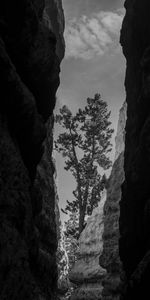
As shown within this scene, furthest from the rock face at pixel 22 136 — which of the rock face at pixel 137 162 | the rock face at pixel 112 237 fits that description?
the rock face at pixel 112 237

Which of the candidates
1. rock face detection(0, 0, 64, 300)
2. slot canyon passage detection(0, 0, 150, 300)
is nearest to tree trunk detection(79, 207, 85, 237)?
slot canyon passage detection(0, 0, 150, 300)

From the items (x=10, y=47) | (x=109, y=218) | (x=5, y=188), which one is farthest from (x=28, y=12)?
(x=109, y=218)

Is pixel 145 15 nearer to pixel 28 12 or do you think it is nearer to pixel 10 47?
pixel 28 12

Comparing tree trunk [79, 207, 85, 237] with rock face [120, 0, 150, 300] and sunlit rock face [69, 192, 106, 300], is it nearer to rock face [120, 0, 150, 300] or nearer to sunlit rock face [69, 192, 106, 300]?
sunlit rock face [69, 192, 106, 300]

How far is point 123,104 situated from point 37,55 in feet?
126

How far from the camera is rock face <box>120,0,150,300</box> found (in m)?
15.5

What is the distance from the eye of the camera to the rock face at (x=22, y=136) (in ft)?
39.3

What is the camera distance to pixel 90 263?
116 feet

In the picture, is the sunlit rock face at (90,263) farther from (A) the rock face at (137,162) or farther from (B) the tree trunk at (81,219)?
(A) the rock face at (137,162)

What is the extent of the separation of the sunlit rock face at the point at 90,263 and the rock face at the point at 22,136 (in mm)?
15141

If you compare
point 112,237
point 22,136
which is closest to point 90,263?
point 112,237

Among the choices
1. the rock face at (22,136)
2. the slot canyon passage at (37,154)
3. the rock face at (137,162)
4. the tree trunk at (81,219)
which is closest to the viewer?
the rock face at (22,136)

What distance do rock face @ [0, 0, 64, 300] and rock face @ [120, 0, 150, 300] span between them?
421 cm

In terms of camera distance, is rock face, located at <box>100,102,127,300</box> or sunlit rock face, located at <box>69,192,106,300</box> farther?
sunlit rock face, located at <box>69,192,106,300</box>
